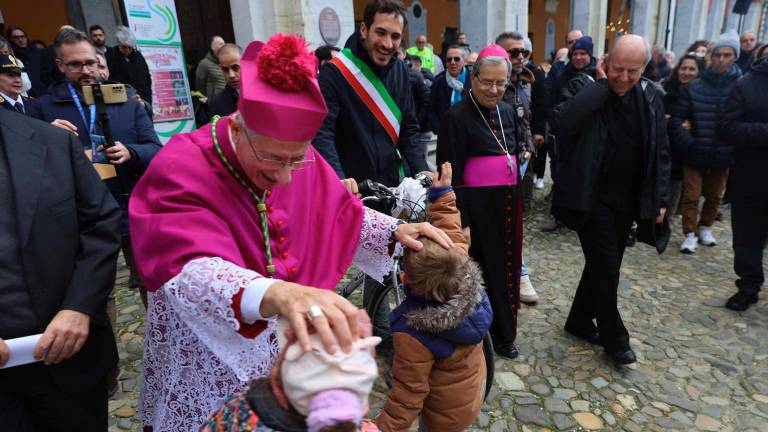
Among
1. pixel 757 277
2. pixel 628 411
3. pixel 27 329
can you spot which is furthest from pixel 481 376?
pixel 757 277

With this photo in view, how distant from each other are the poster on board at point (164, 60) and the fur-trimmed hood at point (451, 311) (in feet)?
20.1

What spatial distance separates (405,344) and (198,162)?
1165 millimetres

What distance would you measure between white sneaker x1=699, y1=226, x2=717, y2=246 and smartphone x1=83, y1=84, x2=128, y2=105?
20.1 ft

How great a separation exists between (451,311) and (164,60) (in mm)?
6565

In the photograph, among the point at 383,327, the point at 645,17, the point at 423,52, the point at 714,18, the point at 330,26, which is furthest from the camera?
the point at 714,18

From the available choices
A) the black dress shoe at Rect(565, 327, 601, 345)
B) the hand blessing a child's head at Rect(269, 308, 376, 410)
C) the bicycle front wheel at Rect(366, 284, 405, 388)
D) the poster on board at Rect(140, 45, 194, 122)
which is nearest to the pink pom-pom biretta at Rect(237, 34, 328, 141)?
the hand blessing a child's head at Rect(269, 308, 376, 410)

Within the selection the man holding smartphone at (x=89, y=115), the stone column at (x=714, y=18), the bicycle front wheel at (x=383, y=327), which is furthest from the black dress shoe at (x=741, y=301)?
the stone column at (x=714, y=18)

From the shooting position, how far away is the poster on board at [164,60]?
6.53m

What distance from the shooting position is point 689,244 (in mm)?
5469

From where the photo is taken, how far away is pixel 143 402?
175 centimetres

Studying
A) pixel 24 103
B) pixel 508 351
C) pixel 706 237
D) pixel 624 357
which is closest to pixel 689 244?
pixel 706 237

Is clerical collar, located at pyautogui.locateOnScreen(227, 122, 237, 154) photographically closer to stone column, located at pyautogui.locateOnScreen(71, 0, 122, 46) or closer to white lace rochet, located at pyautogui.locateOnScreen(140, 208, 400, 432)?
white lace rochet, located at pyautogui.locateOnScreen(140, 208, 400, 432)

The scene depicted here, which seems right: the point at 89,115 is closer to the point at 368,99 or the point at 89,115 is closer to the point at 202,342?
the point at 368,99

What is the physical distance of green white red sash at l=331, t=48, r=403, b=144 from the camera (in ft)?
9.92
